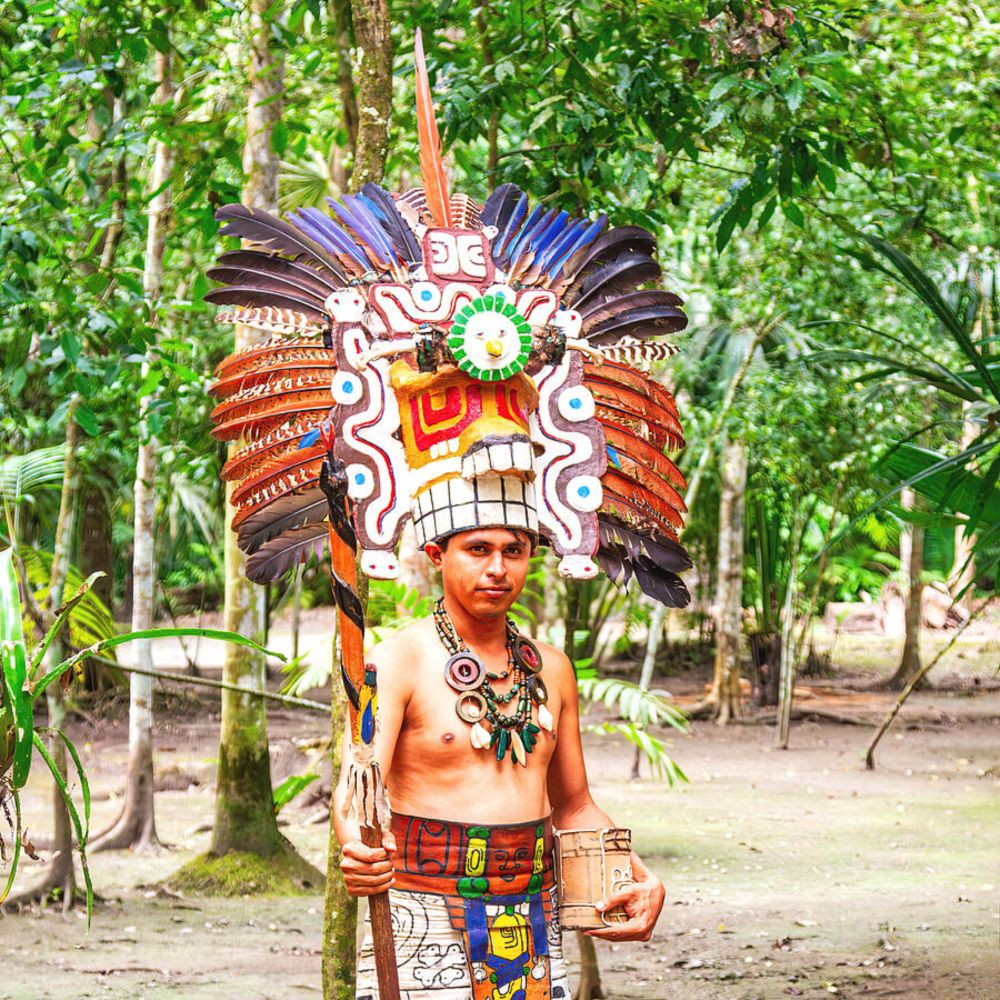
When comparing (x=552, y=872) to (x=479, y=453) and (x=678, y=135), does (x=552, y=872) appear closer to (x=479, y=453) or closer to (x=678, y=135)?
(x=479, y=453)

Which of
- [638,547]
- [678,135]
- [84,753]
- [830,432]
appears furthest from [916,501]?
[638,547]

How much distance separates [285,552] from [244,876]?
15.4 feet

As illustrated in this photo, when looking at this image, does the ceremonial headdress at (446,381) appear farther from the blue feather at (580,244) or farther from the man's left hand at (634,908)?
the man's left hand at (634,908)

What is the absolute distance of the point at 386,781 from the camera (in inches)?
127

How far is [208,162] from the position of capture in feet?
19.2

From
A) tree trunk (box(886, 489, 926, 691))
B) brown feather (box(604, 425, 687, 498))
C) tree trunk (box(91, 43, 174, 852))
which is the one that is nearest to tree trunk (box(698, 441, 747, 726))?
tree trunk (box(886, 489, 926, 691))

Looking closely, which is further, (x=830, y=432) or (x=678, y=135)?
(x=830, y=432)

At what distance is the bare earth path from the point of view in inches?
245

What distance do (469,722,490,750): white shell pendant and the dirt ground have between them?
326 cm

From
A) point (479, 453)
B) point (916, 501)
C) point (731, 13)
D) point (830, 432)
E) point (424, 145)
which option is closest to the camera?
point (479, 453)

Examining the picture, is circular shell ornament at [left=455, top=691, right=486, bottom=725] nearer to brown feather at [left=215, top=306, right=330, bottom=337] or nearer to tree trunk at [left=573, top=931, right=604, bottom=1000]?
brown feather at [left=215, top=306, right=330, bottom=337]

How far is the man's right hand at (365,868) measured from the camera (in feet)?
9.21

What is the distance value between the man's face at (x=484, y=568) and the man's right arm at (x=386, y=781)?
0.23 m

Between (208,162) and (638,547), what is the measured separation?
3089mm
